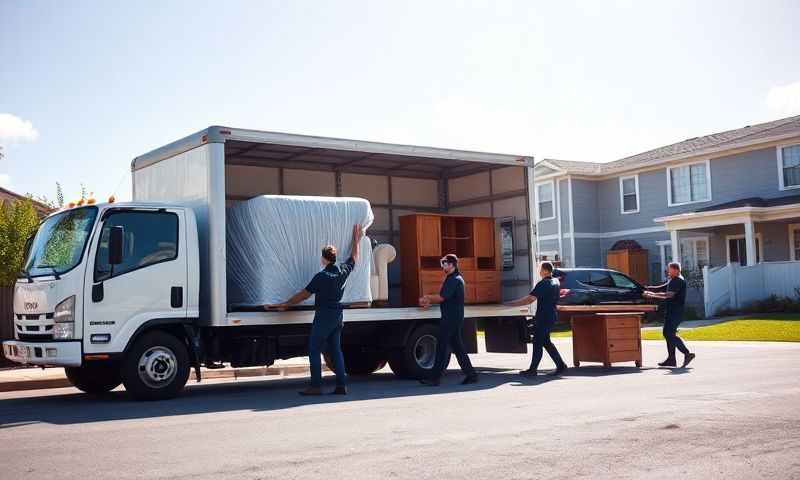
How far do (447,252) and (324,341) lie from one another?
4473 mm

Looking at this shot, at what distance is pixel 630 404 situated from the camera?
10.3 meters

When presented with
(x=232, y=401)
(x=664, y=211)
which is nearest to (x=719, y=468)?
(x=232, y=401)

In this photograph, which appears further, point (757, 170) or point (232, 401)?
point (757, 170)

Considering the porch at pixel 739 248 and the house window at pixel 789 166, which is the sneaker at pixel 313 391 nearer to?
the porch at pixel 739 248

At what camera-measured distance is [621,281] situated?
89.5ft

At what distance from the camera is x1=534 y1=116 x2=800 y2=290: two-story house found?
32125 mm

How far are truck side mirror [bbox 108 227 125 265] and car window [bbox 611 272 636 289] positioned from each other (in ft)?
60.5

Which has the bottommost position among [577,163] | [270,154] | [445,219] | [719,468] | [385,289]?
[719,468]

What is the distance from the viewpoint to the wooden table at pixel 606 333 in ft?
50.8

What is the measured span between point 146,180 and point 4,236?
5.49 meters

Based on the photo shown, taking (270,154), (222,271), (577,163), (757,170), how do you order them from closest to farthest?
(222,271) < (270,154) < (757,170) < (577,163)

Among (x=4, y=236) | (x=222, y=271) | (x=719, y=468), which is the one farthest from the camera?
(x=4, y=236)

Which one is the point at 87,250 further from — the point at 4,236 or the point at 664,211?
the point at 664,211

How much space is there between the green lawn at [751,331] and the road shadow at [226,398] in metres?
8.59
